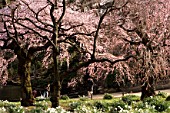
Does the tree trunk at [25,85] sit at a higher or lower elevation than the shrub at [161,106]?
higher

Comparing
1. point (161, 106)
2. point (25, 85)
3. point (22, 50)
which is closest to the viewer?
point (161, 106)

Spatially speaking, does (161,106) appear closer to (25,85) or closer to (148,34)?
(148,34)

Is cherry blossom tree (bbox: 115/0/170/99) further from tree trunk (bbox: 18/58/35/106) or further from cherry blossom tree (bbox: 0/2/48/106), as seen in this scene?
tree trunk (bbox: 18/58/35/106)

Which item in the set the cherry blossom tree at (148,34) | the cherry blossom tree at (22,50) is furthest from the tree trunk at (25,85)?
the cherry blossom tree at (148,34)

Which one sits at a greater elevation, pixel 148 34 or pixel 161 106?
pixel 148 34

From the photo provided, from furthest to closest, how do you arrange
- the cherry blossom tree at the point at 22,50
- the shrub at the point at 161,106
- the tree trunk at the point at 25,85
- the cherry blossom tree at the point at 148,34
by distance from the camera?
the tree trunk at the point at 25,85
the cherry blossom tree at the point at 22,50
the shrub at the point at 161,106
the cherry blossom tree at the point at 148,34

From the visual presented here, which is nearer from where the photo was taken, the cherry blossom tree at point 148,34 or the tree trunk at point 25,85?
the cherry blossom tree at point 148,34

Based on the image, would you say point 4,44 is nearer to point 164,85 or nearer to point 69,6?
point 69,6

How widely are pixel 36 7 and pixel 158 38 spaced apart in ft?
15.5

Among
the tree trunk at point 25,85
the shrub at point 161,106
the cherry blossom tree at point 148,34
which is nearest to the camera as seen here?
the cherry blossom tree at point 148,34

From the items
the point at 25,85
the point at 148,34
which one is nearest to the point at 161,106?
the point at 148,34

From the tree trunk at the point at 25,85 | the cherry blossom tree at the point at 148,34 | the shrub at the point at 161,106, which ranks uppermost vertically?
the cherry blossom tree at the point at 148,34

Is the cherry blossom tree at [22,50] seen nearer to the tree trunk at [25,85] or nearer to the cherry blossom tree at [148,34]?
the tree trunk at [25,85]

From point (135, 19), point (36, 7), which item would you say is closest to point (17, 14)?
point (36, 7)
